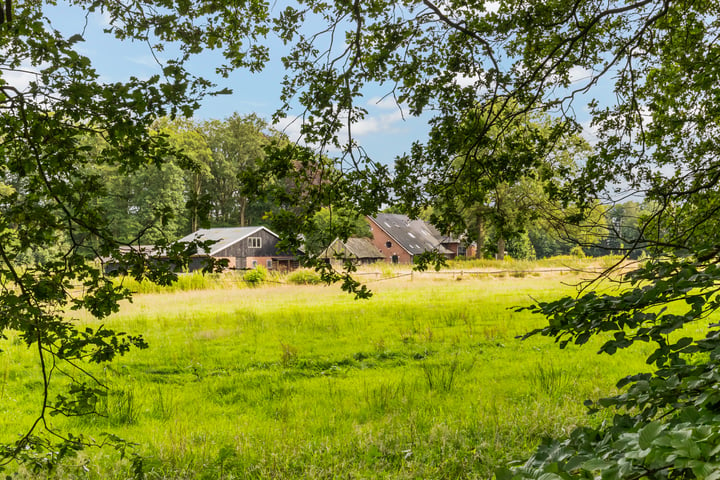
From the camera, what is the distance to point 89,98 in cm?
292

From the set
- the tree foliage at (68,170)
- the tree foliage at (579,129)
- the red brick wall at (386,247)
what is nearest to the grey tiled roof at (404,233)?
the red brick wall at (386,247)

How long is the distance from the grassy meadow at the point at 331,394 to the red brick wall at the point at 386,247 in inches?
1355

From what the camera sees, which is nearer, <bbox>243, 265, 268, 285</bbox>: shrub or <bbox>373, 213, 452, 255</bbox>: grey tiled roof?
<bbox>243, 265, 268, 285</bbox>: shrub

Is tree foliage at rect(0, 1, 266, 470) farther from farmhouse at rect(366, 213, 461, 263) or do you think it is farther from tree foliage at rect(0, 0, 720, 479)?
farmhouse at rect(366, 213, 461, 263)

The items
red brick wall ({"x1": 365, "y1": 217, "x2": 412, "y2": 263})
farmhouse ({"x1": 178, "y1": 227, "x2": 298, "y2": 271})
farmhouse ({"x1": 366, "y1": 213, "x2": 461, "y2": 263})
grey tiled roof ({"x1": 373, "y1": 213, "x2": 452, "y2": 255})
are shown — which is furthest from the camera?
grey tiled roof ({"x1": 373, "y1": 213, "x2": 452, "y2": 255})

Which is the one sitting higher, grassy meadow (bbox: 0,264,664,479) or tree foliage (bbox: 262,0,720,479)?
tree foliage (bbox: 262,0,720,479)

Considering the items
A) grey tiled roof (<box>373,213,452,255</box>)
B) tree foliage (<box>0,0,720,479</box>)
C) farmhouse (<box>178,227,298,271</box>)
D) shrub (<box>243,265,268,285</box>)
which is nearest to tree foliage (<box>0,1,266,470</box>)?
tree foliage (<box>0,0,720,479</box>)

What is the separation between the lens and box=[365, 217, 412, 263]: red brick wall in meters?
50.1

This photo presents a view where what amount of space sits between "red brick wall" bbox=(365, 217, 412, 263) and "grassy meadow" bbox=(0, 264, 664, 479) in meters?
34.4

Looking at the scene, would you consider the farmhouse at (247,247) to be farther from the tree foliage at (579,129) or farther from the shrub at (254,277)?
the tree foliage at (579,129)

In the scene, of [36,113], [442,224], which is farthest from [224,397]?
[36,113]

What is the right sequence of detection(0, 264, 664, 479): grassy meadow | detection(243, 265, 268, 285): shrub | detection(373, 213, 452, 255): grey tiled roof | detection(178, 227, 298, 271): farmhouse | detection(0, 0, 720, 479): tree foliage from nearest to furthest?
detection(0, 0, 720, 479): tree foliage → detection(0, 264, 664, 479): grassy meadow → detection(243, 265, 268, 285): shrub → detection(178, 227, 298, 271): farmhouse → detection(373, 213, 452, 255): grey tiled roof

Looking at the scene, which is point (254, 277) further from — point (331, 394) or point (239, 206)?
point (239, 206)

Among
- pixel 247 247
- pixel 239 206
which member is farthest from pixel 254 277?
pixel 239 206
